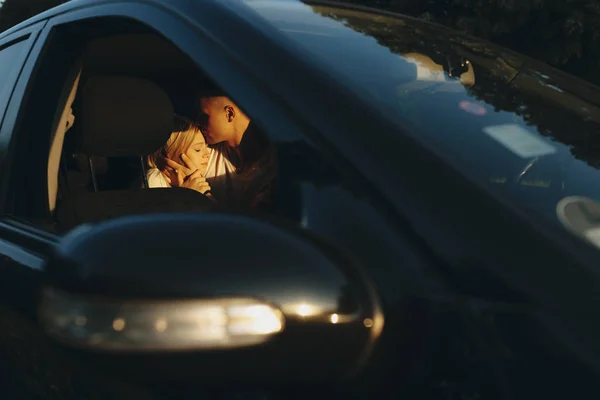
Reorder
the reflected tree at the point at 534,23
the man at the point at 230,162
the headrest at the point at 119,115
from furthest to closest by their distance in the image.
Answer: the reflected tree at the point at 534,23
the headrest at the point at 119,115
the man at the point at 230,162

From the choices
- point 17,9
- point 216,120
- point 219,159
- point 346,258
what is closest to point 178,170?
point 219,159

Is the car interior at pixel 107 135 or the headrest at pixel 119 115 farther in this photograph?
the headrest at pixel 119 115

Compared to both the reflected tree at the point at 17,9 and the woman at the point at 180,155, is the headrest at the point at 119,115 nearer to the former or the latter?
the woman at the point at 180,155

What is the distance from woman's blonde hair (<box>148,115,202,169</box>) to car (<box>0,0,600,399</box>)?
1537mm

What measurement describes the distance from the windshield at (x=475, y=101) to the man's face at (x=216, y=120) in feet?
2.13

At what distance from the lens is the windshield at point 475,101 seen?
1406 mm

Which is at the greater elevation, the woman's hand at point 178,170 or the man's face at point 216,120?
the man's face at point 216,120

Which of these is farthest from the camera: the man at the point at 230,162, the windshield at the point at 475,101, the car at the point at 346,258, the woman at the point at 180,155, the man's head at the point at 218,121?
the woman at the point at 180,155

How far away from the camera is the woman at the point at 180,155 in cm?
320

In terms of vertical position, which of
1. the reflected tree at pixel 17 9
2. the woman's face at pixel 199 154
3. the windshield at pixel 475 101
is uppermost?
the windshield at pixel 475 101

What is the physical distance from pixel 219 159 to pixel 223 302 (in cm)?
177

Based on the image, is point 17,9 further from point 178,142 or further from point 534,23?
point 178,142

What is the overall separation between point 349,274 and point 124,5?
1.06 meters

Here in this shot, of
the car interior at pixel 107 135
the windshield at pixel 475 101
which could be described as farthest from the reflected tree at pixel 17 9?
the windshield at pixel 475 101
